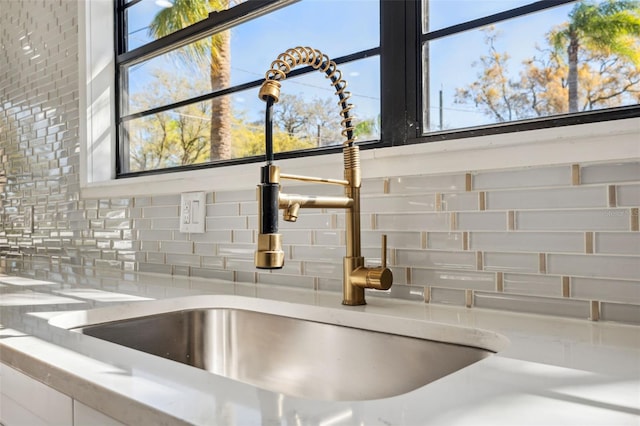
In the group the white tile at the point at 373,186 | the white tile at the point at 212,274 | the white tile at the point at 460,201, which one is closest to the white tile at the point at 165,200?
the white tile at the point at 212,274

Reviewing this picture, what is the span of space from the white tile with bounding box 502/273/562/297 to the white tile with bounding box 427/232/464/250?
0.12m

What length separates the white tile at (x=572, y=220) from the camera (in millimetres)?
926

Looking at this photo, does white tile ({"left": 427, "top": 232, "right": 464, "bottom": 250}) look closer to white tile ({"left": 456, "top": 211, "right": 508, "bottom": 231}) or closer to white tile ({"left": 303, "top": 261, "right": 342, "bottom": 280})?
white tile ({"left": 456, "top": 211, "right": 508, "bottom": 231})

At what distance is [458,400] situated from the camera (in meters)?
0.53

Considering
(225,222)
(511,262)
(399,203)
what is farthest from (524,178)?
(225,222)

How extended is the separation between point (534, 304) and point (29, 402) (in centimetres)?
90

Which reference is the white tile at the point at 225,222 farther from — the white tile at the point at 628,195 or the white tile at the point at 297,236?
the white tile at the point at 628,195

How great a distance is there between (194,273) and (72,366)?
3.45ft

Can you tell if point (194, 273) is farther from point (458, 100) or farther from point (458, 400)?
point (458, 400)

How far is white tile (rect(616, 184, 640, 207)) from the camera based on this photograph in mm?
904

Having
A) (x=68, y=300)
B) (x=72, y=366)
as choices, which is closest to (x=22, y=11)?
(x=68, y=300)

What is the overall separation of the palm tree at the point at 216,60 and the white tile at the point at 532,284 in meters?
1.10

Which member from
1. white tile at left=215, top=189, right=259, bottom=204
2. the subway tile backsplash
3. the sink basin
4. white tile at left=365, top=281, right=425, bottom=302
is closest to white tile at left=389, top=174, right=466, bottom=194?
the subway tile backsplash

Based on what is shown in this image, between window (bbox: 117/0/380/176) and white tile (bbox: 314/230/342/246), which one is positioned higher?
window (bbox: 117/0/380/176)
